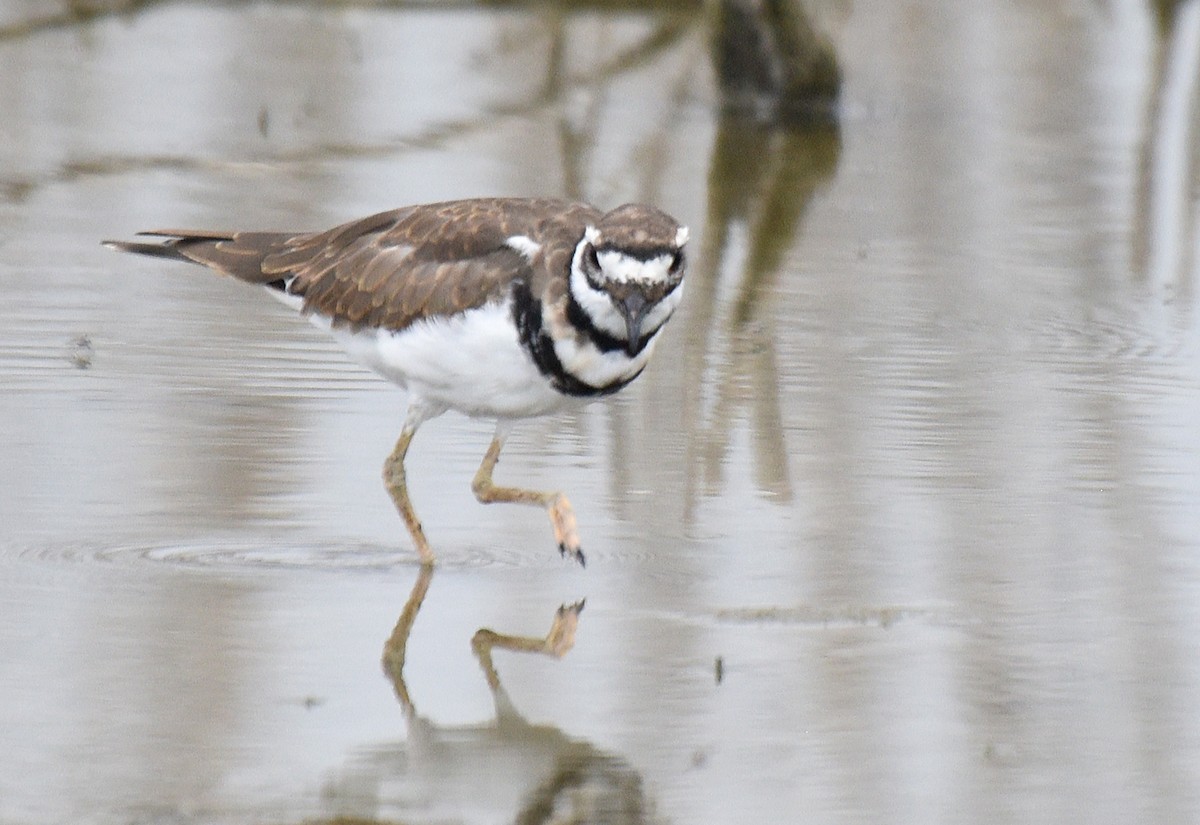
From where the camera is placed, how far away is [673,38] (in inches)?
799

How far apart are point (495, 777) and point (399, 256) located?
8.72 ft

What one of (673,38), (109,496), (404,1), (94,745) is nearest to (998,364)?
(109,496)

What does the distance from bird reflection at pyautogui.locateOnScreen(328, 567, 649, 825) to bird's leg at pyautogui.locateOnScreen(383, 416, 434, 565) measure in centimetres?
122

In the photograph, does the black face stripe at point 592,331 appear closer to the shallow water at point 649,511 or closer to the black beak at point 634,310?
the black beak at point 634,310

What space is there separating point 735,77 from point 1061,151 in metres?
2.43

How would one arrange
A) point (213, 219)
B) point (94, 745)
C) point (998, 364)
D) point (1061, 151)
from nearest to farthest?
point (94, 745)
point (998, 364)
point (213, 219)
point (1061, 151)

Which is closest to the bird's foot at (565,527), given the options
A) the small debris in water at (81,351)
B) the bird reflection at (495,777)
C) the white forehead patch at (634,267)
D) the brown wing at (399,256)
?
the brown wing at (399,256)

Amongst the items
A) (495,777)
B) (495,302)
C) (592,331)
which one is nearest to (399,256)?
(495,302)

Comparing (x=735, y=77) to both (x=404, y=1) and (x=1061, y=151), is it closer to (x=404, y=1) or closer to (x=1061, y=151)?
(x=1061, y=151)

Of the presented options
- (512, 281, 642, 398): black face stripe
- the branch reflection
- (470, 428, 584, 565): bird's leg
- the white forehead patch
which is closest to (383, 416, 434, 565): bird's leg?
(470, 428, 584, 565): bird's leg

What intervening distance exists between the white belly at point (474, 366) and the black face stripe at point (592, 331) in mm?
223

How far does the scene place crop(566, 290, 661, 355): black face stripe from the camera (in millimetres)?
7133

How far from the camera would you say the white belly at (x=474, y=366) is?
7.34 m

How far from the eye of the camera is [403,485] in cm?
786
